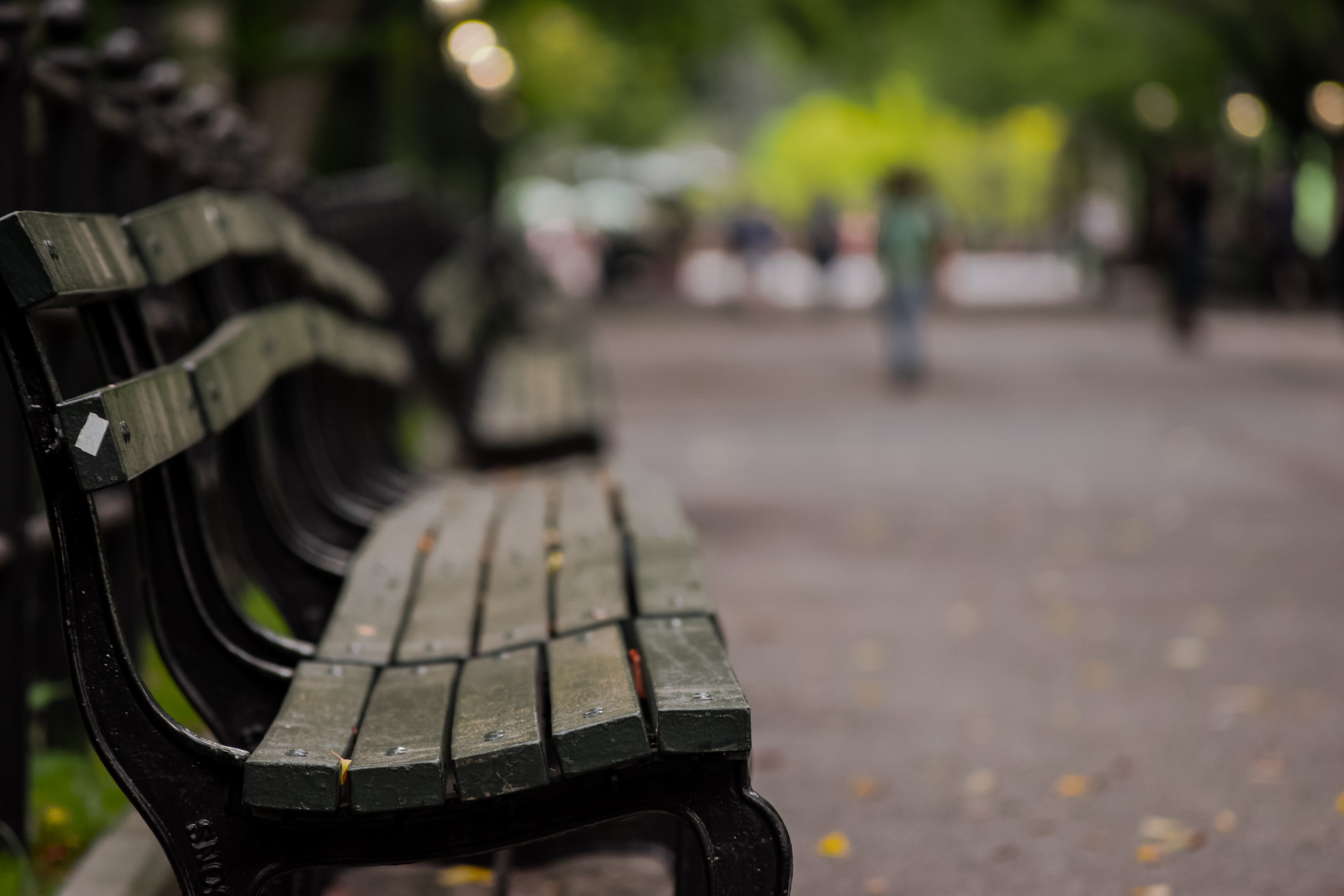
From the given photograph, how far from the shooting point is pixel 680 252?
123ft

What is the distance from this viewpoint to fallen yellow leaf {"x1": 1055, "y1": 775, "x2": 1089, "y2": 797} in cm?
393

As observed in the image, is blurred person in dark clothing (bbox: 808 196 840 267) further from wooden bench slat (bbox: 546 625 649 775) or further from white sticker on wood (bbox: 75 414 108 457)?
white sticker on wood (bbox: 75 414 108 457)

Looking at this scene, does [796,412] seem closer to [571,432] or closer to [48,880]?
[571,432]

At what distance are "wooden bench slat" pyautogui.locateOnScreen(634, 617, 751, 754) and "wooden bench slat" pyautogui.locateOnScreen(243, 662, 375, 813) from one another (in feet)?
1.40

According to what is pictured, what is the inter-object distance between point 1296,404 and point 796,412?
3.65 meters

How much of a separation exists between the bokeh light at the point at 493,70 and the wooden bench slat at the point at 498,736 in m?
19.9

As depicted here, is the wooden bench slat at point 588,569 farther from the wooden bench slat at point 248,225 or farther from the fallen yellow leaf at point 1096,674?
the fallen yellow leaf at point 1096,674

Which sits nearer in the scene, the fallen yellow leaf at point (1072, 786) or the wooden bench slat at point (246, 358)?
the wooden bench slat at point (246, 358)

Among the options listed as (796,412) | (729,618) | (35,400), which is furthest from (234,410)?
(796,412)

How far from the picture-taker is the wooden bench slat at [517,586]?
276 cm

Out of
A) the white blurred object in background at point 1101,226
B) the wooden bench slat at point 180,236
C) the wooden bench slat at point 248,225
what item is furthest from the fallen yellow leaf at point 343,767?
the white blurred object in background at point 1101,226

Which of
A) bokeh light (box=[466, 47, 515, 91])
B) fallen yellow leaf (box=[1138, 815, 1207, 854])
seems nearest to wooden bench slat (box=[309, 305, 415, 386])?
fallen yellow leaf (box=[1138, 815, 1207, 854])

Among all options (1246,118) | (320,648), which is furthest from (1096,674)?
(1246,118)

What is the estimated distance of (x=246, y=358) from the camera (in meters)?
2.96
